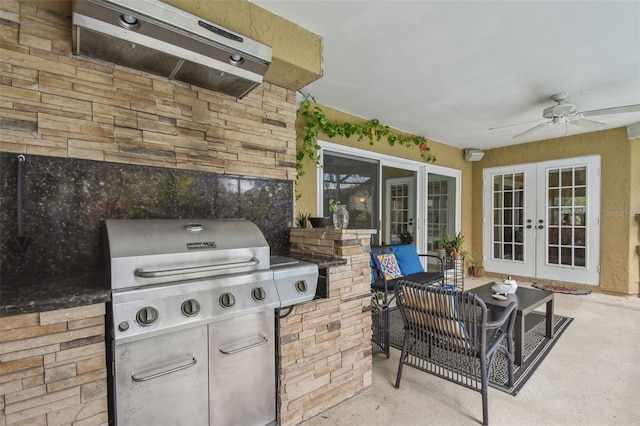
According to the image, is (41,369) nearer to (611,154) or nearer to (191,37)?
(191,37)

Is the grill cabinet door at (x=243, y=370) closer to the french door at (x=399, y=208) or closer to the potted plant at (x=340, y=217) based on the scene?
the potted plant at (x=340, y=217)

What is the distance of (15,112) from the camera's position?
1441mm

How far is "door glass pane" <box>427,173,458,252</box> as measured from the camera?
17.1 ft

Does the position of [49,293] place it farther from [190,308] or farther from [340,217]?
[340,217]

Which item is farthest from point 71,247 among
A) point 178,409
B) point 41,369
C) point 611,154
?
point 611,154

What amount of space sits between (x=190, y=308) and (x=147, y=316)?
0.17 meters

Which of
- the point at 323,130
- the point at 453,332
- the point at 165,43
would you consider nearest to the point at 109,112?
the point at 165,43

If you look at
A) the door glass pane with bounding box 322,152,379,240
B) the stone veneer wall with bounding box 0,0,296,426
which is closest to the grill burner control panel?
the stone veneer wall with bounding box 0,0,296,426

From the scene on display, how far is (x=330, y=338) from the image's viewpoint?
1891 mm

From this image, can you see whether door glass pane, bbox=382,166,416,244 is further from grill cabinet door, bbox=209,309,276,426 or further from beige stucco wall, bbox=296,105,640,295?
grill cabinet door, bbox=209,309,276,426

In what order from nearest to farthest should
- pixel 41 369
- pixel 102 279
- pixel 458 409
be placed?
pixel 41 369
pixel 102 279
pixel 458 409

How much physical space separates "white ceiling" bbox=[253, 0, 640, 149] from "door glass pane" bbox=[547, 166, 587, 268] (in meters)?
1.17

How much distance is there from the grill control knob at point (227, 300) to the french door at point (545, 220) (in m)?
5.46

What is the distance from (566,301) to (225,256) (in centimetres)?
474
